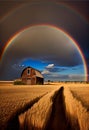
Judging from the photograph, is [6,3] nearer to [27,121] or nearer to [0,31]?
[0,31]

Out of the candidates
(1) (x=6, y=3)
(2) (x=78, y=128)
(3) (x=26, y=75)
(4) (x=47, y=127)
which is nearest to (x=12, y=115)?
(4) (x=47, y=127)

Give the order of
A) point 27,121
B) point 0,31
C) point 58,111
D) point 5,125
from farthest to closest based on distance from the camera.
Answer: point 0,31, point 58,111, point 27,121, point 5,125

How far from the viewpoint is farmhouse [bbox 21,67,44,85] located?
1892cm

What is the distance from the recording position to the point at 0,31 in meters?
11.6

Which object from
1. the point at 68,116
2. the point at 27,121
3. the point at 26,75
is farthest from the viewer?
the point at 26,75

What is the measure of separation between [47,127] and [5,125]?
82cm

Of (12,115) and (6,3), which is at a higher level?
(6,3)

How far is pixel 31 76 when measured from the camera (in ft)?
63.5

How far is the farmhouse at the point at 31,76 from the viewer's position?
18.9 metres

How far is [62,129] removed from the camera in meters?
4.09

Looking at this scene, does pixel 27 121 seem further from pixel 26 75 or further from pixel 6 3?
pixel 26 75

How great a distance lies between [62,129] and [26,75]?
51.4ft

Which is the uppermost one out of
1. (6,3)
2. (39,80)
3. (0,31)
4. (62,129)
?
(6,3)

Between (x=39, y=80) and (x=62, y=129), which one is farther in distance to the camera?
(x=39, y=80)
